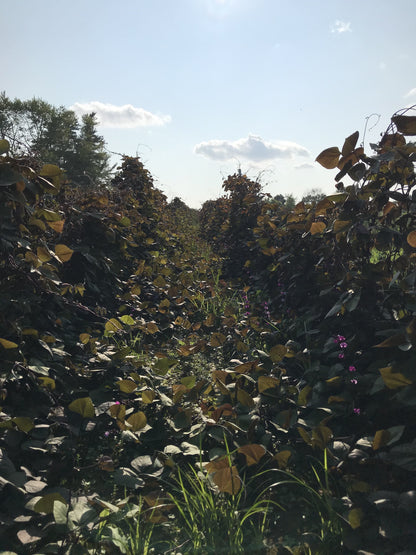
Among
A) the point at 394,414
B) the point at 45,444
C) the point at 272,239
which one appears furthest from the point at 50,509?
the point at 272,239

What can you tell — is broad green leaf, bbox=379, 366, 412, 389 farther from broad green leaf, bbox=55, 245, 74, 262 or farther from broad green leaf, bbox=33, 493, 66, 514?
broad green leaf, bbox=55, 245, 74, 262

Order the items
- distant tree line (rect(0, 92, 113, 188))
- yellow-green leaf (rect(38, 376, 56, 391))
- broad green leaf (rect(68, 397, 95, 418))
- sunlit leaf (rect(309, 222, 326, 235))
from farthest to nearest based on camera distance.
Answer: distant tree line (rect(0, 92, 113, 188)), sunlit leaf (rect(309, 222, 326, 235)), yellow-green leaf (rect(38, 376, 56, 391)), broad green leaf (rect(68, 397, 95, 418))

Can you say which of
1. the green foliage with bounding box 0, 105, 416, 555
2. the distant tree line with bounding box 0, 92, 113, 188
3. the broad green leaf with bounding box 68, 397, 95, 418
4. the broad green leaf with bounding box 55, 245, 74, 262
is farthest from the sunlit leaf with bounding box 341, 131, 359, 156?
the distant tree line with bounding box 0, 92, 113, 188

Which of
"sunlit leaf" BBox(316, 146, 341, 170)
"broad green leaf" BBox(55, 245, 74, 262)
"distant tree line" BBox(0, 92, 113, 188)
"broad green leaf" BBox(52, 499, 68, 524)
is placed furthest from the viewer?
"distant tree line" BBox(0, 92, 113, 188)

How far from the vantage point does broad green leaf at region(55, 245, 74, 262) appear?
228 cm

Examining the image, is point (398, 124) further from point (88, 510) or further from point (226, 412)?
point (88, 510)

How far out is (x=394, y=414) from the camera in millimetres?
1716

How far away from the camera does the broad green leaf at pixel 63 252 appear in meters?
2.28

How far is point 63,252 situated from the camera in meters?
2.29

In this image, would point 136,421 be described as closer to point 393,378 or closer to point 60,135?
point 393,378

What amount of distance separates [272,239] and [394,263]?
1891mm

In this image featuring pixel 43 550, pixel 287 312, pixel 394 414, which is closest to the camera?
pixel 43 550

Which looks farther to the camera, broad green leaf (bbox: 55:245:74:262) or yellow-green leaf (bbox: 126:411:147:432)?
broad green leaf (bbox: 55:245:74:262)

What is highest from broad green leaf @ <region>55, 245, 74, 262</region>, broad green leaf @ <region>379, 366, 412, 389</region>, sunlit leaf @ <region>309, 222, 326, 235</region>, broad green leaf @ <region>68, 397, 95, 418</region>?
sunlit leaf @ <region>309, 222, 326, 235</region>
